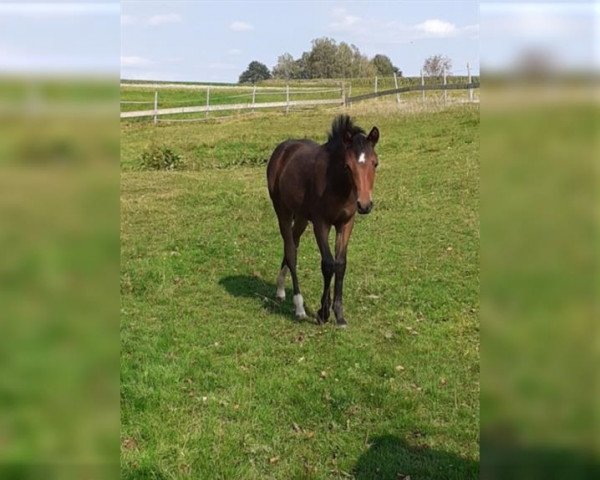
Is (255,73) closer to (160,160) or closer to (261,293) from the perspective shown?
(160,160)

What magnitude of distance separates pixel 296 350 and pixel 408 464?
7.03ft

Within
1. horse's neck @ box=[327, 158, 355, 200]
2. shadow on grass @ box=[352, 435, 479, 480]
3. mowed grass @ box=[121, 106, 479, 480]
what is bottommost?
shadow on grass @ box=[352, 435, 479, 480]

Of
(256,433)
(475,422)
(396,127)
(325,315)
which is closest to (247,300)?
(325,315)

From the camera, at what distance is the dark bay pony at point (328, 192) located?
5789 mm

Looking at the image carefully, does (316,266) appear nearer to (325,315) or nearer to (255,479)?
(325,315)

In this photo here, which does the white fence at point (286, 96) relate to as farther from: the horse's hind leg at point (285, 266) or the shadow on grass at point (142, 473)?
the shadow on grass at point (142, 473)

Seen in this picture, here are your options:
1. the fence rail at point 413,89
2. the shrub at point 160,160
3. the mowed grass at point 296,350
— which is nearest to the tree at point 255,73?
the fence rail at point 413,89

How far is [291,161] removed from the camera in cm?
748

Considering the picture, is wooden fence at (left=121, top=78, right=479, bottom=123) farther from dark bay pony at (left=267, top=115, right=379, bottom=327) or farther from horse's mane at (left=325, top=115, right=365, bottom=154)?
horse's mane at (left=325, top=115, right=365, bottom=154)

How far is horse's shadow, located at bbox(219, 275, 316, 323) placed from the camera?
7.09 metres

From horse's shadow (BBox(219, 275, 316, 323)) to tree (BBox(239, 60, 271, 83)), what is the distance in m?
40.2

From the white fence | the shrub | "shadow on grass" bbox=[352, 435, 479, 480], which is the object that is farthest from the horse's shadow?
the white fence

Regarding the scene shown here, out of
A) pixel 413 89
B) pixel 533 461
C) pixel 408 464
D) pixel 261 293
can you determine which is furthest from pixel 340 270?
pixel 413 89

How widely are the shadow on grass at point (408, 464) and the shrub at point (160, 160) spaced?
15176 millimetres
